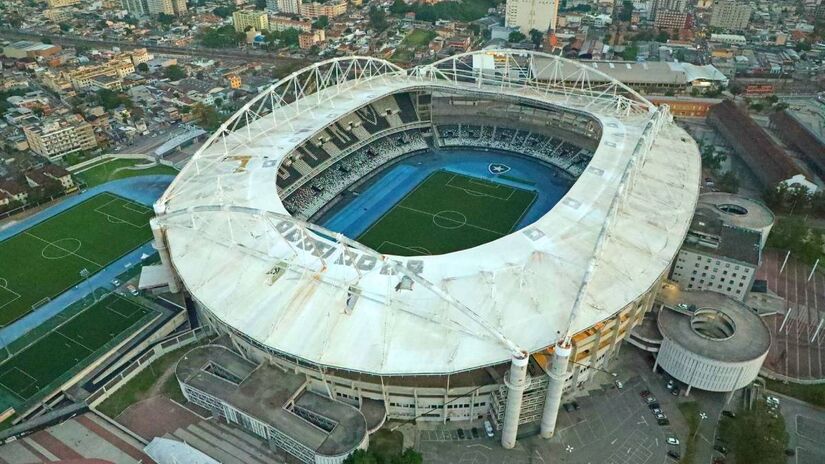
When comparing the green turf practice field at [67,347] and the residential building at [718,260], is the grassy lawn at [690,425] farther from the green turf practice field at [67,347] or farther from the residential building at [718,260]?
the green turf practice field at [67,347]

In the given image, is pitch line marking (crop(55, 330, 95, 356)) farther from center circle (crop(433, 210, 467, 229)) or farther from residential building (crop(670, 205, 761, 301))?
residential building (crop(670, 205, 761, 301))

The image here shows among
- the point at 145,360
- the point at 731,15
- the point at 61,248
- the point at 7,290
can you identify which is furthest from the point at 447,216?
the point at 731,15

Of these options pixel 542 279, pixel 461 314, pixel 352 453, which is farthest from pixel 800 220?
pixel 352 453

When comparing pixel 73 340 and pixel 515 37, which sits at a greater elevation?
pixel 515 37

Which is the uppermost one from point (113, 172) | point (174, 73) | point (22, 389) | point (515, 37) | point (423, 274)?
point (423, 274)

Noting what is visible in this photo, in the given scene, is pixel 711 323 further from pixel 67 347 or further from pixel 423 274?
pixel 67 347

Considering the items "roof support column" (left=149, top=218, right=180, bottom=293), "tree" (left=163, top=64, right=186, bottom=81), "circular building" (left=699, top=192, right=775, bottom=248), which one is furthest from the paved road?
"circular building" (left=699, top=192, right=775, bottom=248)
